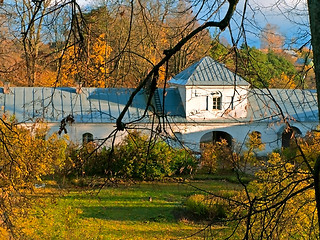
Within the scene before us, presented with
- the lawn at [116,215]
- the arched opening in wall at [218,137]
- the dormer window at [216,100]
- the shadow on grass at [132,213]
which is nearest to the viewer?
the lawn at [116,215]

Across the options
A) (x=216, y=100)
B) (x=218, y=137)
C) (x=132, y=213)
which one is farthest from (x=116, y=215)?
(x=218, y=137)

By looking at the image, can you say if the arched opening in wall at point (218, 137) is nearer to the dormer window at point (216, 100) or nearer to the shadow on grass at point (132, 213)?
the dormer window at point (216, 100)

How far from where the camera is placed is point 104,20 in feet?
12.7

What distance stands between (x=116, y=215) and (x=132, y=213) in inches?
16.8

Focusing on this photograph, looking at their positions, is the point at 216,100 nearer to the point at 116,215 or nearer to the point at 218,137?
the point at 218,137

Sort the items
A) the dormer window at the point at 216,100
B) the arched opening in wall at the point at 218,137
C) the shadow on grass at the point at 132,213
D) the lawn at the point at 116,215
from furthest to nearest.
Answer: the arched opening in wall at the point at 218,137 < the dormer window at the point at 216,100 < the shadow on grass at the point at 132,213 < the lawn at the point at 116,215

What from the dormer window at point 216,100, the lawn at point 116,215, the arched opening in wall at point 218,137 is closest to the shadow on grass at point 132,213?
the lawn at point 116,215

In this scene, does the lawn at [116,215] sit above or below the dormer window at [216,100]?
below

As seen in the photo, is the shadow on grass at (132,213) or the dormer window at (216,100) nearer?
the shadow on grass at (132,213)

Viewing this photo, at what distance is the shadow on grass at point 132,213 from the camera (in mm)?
11036

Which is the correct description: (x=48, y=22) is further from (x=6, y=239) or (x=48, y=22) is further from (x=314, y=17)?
(x=6, y=239)

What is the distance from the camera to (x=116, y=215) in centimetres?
1136

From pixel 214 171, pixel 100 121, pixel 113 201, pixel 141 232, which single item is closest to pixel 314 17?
pixel 141 232

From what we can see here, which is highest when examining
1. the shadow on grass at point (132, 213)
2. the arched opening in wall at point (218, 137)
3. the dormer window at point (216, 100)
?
the dormer window at point (216, 100)
